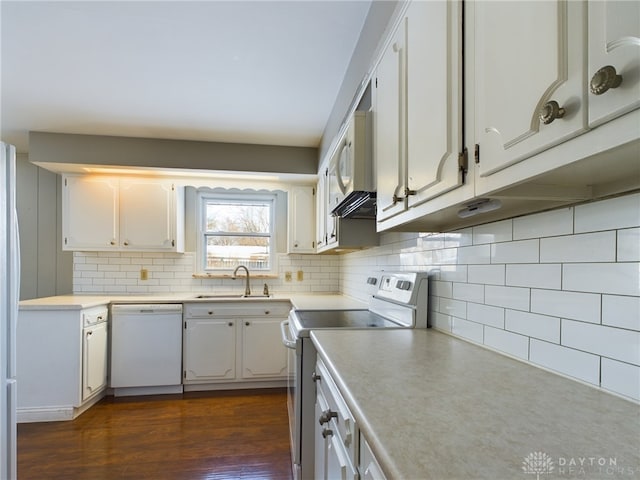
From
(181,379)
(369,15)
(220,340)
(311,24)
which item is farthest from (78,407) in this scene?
(369,15)

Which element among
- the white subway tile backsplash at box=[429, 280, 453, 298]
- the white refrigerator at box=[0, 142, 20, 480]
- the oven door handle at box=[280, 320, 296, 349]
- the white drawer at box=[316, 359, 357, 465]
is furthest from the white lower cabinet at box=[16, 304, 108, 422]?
the white subway tile backsplash at box=[429, 280, 453, 298]

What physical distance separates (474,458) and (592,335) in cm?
52

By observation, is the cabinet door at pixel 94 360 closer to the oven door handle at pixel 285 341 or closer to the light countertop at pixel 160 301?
the light countertop at pixel 160 301

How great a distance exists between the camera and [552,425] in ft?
2.11

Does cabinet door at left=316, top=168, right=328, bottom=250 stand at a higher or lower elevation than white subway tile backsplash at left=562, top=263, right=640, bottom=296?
higher

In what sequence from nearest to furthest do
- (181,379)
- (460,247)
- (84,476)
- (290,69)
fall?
(460,247) < (84,476) < (290,69) < (181,379)

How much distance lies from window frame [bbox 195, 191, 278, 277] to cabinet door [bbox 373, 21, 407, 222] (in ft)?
8.30

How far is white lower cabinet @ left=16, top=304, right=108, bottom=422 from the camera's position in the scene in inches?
104

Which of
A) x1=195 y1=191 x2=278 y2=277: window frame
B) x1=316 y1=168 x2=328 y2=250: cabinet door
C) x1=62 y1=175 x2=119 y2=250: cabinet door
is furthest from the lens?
x1=195 y1=191 x2=278 y2=277: window frame

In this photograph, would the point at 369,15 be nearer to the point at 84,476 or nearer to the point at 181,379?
the point at 84,476

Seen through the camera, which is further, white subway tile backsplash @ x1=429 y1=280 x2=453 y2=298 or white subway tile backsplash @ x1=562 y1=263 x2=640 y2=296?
white subway tile backsplash @ x1=429 y1=280 x2=453 y2=298

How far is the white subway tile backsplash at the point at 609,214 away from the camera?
0.74m

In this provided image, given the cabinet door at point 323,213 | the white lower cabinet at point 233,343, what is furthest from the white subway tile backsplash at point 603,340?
the white lower cabinet at point 233,343

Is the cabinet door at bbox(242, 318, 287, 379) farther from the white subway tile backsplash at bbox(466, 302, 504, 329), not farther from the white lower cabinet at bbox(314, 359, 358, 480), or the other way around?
the white subway tile backsplash at bbox(466, 302, 504, 329)
